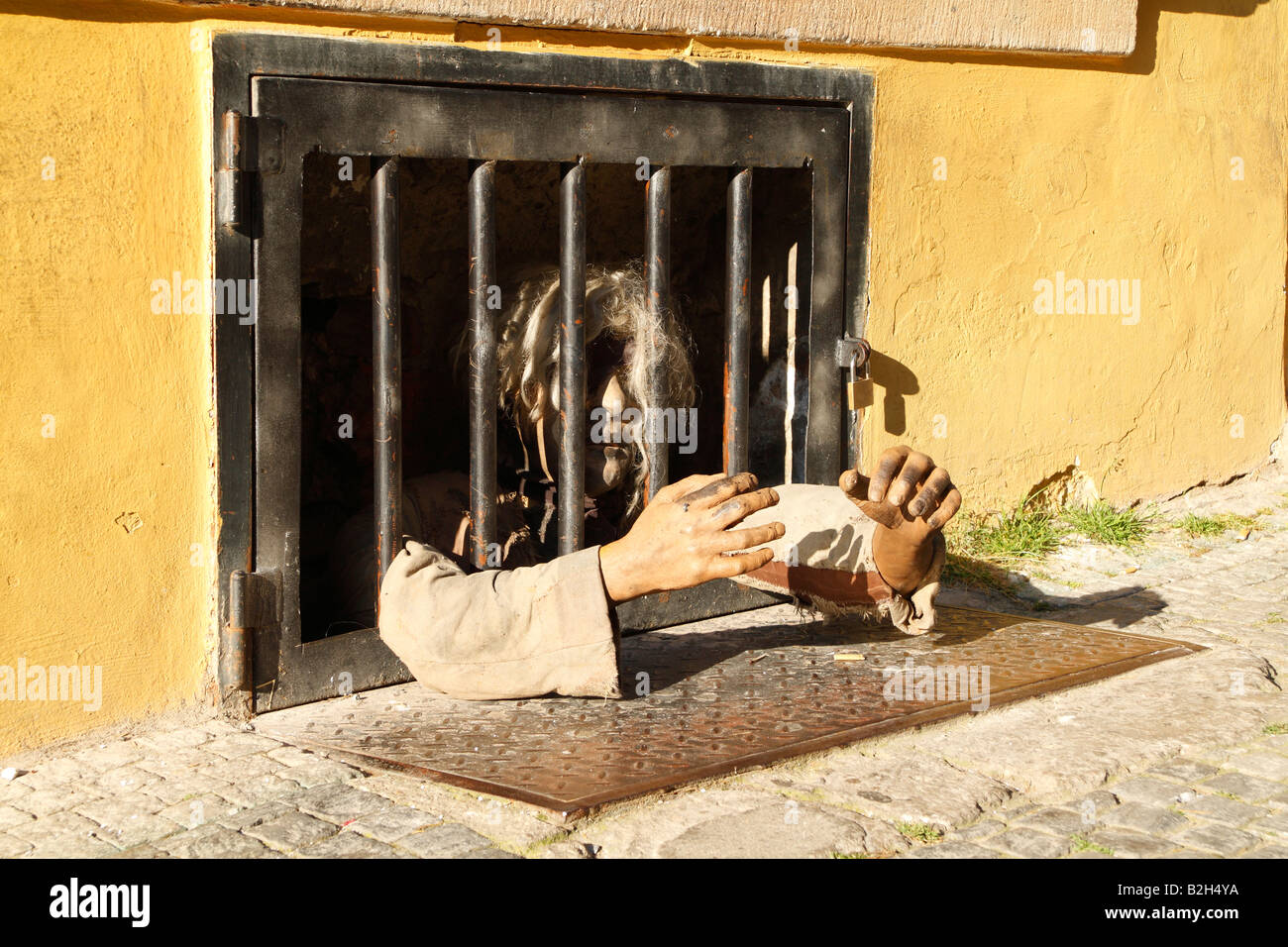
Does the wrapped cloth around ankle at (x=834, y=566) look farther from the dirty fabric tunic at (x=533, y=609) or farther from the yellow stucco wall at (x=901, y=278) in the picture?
the yellow stucco wall at (x=901, y=278)

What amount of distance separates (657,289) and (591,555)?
0.95 meters

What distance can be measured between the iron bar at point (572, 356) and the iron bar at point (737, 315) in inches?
18.3

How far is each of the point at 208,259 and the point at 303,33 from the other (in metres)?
0.58

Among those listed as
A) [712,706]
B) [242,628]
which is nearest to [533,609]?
[712,706]

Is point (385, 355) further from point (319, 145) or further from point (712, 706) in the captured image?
point (712, 706)

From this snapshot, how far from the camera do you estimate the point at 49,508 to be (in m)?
2.94

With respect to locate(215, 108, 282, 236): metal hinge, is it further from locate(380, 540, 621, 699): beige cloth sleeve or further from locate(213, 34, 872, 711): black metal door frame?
locate(380, 540, 621, 699): beige cloth sleeve

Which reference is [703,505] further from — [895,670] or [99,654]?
[99,654]

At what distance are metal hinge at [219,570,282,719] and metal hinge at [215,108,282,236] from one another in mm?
823

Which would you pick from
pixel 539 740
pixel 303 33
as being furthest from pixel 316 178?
pixel 539 740

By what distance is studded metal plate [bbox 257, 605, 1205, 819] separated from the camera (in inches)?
110

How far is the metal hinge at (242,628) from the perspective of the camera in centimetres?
316

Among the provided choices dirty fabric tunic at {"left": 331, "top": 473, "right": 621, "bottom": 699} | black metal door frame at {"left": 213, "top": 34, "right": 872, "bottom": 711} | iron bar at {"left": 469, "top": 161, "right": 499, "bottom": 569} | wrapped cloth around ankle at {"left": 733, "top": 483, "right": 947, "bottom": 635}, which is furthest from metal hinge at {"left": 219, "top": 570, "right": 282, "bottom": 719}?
wrapped cloth around ankle at {"left": 733, "top": 483, "right": 947, "bottom": 635}

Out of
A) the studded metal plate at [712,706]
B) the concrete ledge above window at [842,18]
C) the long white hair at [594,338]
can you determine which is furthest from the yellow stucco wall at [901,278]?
the long white hair at [594,338]
